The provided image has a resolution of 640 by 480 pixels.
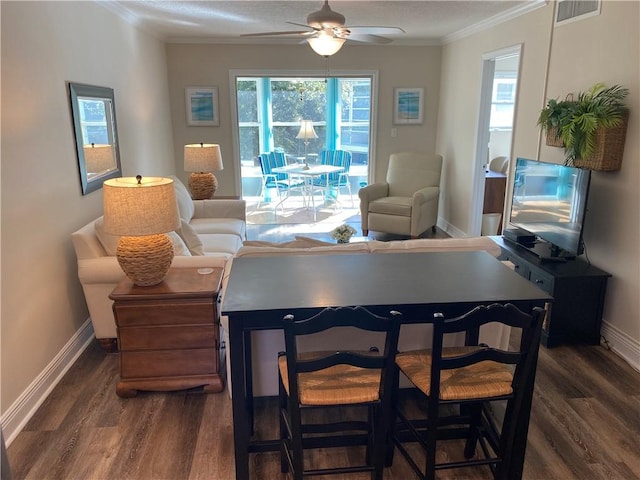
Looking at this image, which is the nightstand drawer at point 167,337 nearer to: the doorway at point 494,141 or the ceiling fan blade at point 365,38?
the ceiling fan blade at point 365,38

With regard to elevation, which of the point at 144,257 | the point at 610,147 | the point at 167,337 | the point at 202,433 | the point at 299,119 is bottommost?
the point at 202,433

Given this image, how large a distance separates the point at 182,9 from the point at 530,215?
3436 millimetres

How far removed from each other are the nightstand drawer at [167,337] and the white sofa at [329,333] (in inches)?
7.0

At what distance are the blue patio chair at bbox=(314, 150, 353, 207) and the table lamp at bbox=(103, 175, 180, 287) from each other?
5.44m

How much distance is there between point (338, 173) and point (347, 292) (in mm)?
6448

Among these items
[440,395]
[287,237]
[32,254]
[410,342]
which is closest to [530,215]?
[410,342]

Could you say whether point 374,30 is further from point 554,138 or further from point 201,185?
point 201,185

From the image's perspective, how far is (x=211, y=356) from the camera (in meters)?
2.61

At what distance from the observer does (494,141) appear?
6875 millimetres

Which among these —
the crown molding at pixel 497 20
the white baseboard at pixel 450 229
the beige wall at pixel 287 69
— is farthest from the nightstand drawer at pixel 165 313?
the beige wall at pixel 287 69

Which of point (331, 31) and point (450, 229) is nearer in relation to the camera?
point (331, 31)

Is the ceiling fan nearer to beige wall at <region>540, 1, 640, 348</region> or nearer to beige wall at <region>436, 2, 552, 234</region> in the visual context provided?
beige wall at <region>540, 1, 640, 348</region>

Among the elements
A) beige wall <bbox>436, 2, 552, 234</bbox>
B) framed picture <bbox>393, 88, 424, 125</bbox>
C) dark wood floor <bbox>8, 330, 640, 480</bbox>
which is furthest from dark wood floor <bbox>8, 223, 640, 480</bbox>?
framed picture <bbox>393, 88, 424, 125</bbox>

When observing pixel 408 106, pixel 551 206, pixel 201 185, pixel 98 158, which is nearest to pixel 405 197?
pixel 408 106
